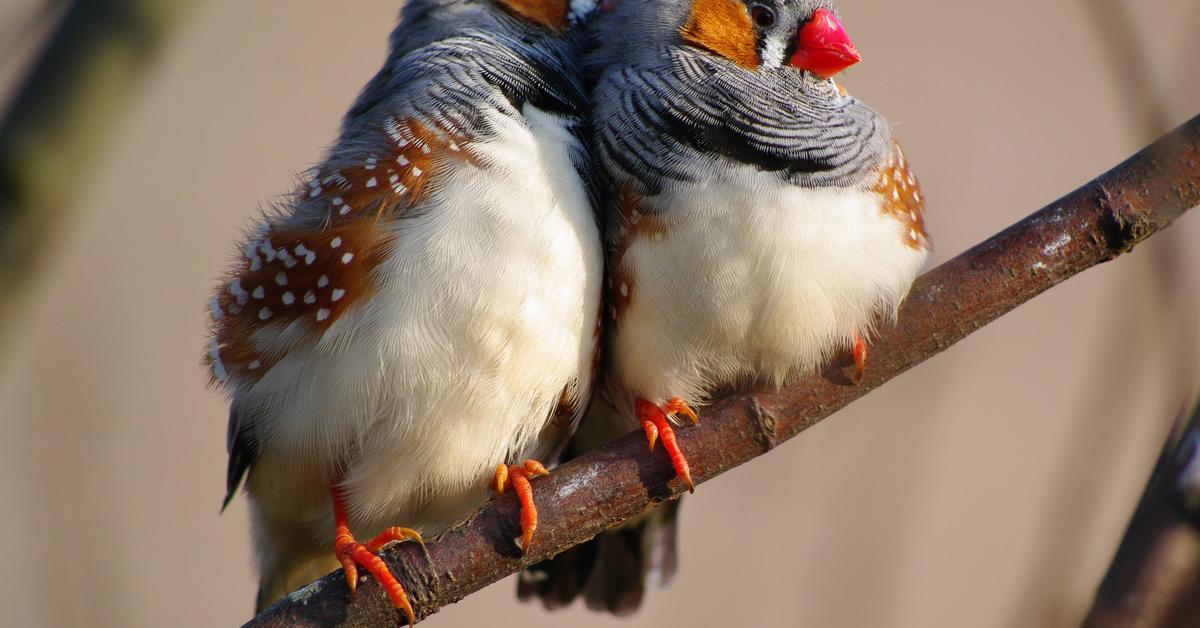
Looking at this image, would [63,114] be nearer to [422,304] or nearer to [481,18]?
[422,304]

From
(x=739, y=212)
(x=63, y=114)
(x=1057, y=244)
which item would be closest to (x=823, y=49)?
(x=739, y=212)

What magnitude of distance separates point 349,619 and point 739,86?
4.32 ft

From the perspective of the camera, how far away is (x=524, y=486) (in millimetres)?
2199

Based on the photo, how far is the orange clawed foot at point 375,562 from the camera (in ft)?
6.88

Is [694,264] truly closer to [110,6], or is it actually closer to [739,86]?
[739,86]

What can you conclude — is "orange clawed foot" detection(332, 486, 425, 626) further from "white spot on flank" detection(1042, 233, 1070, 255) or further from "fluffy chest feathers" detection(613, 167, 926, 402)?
"white spot on flank" detection(1042, 233, 1070, 255)

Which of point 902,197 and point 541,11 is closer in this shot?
point 902,197

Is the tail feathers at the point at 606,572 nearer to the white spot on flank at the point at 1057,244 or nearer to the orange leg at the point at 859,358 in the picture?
the orange leg at the point at 859,358

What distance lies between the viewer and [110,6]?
161cm

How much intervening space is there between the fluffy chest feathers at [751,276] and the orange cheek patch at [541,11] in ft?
2.22

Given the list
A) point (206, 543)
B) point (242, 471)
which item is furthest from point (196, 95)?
point (242, 471)

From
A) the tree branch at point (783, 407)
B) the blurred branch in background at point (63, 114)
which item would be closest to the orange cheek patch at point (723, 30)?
the tree branch at point (783, 407)

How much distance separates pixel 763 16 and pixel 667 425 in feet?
3.07

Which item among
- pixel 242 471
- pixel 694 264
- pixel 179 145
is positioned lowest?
pixel 179 145
